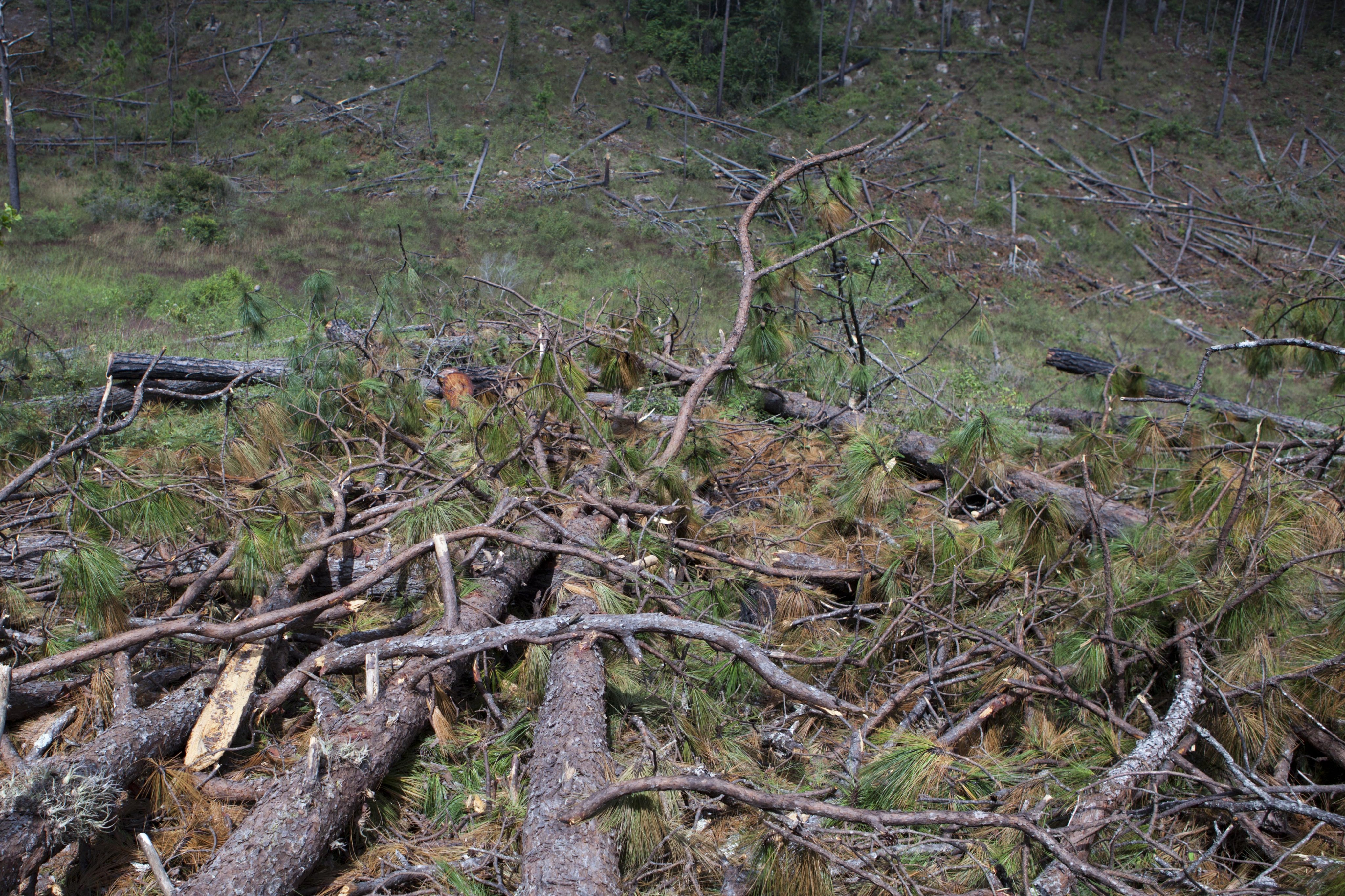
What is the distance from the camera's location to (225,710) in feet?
8.07

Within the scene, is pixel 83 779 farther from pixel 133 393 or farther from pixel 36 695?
pixel 133 393

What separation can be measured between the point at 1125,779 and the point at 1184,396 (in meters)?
4.60

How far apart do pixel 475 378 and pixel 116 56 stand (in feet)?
65.1

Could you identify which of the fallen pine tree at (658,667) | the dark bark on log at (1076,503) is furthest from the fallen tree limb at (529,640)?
the dark bark on log at (1076,503)

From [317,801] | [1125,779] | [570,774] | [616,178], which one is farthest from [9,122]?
[1125,779]

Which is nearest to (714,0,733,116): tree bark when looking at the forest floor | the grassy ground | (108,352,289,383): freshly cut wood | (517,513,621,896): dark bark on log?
the grassy ground

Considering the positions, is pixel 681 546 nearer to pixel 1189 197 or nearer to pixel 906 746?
pixel 906 746

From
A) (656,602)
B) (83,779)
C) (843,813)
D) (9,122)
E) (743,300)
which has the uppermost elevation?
(9,122)

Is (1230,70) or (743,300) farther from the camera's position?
(1230,70)

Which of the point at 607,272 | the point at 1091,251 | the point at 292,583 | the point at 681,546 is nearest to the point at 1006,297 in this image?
the point at 1091,251

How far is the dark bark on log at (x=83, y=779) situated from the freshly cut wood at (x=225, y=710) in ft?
0.15

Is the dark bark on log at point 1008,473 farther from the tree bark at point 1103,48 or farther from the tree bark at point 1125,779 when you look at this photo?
the tree bark at point 1103,48

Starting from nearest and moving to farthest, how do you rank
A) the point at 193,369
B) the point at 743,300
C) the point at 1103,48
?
the point at 743,300, the point at 193,369, the point at 1103,48

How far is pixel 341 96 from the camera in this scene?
20188 mm
